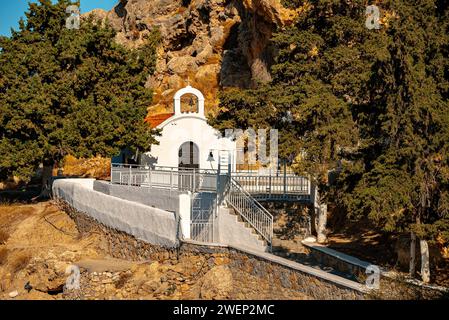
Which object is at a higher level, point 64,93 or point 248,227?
point 64,93

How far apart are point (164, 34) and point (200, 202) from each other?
1786 inches

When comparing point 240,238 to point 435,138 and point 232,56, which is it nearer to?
point 435,138

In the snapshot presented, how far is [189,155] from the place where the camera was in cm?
2984

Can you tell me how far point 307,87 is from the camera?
64.6 feet

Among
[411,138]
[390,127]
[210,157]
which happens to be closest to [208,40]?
[210,157]

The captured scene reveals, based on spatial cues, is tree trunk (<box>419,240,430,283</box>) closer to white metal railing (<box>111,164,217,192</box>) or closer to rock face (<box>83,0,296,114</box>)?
white metal railing (<box>111,164,217,192</box>)

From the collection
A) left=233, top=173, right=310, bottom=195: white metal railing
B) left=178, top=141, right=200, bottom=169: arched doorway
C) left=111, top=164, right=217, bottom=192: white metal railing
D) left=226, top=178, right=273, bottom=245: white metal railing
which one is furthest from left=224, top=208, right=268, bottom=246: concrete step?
left=178, top=141, right=200, bottom=169: arched doorway

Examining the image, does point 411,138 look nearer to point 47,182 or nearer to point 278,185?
point 278,185

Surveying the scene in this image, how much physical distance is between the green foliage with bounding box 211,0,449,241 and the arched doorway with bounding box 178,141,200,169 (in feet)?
31.7

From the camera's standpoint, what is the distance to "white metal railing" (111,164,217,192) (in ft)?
71.0

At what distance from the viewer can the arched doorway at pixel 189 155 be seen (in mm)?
29688

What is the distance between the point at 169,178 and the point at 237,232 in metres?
6.04
